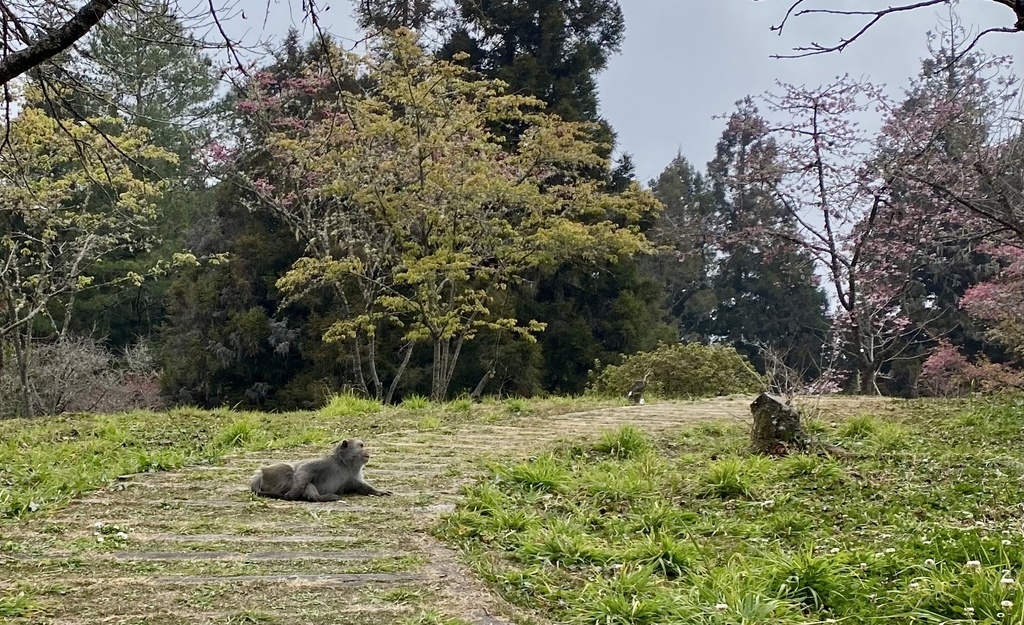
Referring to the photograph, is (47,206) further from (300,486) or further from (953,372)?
(953,372)

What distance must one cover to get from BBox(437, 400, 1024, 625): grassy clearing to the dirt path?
0.31m

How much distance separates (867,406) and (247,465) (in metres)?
7.23

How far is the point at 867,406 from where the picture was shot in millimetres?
9945

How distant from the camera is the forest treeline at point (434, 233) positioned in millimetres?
12867

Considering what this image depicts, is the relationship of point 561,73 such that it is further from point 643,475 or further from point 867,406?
point 643,475

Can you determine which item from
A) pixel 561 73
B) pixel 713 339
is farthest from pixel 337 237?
pixel 713 339

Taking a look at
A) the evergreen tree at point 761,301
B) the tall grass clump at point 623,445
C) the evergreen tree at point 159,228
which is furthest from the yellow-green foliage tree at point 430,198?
the evergreen tree at point 761,301

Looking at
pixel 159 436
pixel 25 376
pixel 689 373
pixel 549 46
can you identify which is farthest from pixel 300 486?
pixel 549 46

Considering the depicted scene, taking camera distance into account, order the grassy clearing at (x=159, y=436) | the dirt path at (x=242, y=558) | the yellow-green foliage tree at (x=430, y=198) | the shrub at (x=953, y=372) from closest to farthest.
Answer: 1. the dirt path at (x=242, y=558)
2. the grassy clearing at (x=159, y=436)
3. the yellow-green foliage tree at (x=430, y=198)
4. the shrub at (x=953, y=372)

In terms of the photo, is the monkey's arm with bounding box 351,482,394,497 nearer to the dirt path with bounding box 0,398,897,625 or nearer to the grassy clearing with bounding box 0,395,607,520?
the dirt path with bounding box 0,398,897,625

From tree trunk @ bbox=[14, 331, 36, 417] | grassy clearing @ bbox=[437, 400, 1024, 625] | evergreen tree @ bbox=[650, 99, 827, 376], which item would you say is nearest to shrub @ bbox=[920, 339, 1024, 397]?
evergreen tree @ bbox=[650, 99, 827, 376]

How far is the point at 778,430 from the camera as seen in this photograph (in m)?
6.47

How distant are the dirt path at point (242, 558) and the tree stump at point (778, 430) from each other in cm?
232

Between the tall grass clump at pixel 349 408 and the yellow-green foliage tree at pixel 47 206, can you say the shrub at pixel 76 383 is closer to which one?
the yellow-green foliage tree at pixel 47 206
